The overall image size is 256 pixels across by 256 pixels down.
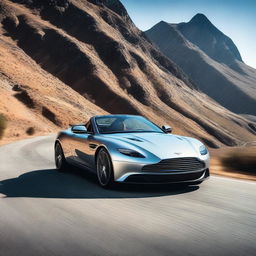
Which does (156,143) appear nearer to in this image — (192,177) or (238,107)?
(192,177)

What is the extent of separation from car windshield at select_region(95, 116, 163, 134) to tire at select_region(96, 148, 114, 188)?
815 millimetres

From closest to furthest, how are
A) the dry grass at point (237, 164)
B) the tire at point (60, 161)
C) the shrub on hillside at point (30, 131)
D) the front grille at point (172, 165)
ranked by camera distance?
the front grille at point (172, 165)
the tire at point (60, 161)
the dry grass at point (237, 164)
the shrub on hillside at point (30, 131)

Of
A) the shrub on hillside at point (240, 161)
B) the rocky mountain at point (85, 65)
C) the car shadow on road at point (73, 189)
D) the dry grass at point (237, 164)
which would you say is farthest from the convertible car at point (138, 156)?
the rocky mountain at point (85, 65)

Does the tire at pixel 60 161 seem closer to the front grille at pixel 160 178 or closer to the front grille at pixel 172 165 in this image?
the front grille at pixel 160 178

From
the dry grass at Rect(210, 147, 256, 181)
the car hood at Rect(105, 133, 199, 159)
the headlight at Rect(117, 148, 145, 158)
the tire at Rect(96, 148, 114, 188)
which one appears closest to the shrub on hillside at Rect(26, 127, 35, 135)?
the dry grass at Rect(210, 147, 256, 181)

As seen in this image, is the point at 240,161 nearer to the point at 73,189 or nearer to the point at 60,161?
the point at 60,161

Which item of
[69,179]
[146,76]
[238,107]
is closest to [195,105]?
[146,76]

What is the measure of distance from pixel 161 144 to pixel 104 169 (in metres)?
1.02

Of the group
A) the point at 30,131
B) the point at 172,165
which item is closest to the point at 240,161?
the point at 172,165

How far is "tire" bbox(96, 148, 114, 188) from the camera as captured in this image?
681 cm

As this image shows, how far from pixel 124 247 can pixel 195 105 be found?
110702 mm

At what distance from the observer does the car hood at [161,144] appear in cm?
655

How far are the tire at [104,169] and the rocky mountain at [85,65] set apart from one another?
48.1 metres

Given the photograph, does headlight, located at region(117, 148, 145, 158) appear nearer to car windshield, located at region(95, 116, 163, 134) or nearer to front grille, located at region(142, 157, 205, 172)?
front grille, located at region(142, 157, 205, 172)
